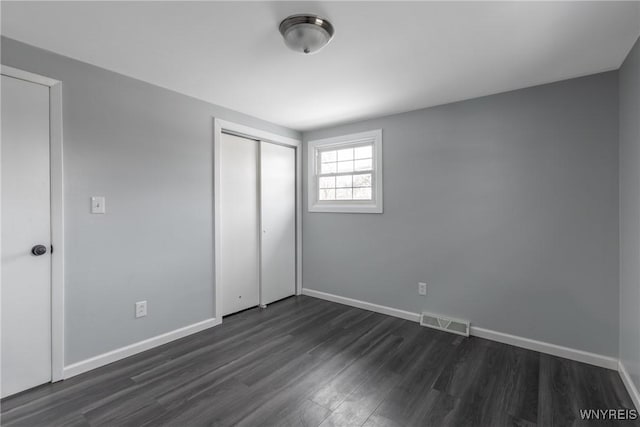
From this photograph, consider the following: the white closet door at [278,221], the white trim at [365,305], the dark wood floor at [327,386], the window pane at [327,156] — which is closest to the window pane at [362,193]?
the window pane at [327,156]

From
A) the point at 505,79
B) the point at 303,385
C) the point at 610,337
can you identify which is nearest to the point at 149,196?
the point at 303,385

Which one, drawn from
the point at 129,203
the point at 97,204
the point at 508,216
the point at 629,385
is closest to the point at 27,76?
the point at 97,204

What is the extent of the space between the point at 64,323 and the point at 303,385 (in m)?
1.76

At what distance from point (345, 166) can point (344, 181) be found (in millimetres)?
194

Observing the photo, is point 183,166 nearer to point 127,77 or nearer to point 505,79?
point 127,77

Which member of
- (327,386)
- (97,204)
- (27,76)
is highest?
(27,76)

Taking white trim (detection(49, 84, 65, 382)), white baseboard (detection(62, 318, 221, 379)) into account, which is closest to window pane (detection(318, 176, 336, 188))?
white baseboard (detection(62, 318, 221, 379))

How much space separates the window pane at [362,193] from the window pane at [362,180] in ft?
0.16

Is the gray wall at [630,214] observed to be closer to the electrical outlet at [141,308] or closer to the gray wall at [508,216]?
the gray wall at [508,216]

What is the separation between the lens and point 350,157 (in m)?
3.80

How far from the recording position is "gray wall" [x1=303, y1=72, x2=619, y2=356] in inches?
91.5

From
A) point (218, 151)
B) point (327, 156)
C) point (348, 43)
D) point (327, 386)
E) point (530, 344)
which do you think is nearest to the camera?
point (348, 43)

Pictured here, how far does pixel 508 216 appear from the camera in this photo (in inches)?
106

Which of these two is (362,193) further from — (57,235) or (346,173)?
(57,235)
